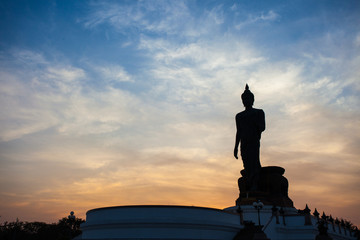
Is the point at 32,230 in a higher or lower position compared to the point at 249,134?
lower

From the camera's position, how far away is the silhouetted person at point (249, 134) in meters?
33.6

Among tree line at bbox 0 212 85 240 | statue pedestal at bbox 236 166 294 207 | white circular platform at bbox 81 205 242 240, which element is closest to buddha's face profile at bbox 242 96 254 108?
statue pedestal at bbox 236 166 294 207

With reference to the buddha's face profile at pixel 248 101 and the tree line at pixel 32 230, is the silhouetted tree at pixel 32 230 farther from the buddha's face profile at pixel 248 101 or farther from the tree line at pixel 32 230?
the buddha's face profile at pixel 248 101

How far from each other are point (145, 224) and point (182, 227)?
2.35 meters

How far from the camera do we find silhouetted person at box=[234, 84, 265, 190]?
33625 millimetres

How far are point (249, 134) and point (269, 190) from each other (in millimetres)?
6016

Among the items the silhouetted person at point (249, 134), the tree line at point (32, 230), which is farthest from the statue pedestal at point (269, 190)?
the tree line at point (32, 230)

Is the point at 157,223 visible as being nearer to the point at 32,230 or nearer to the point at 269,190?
the point at 269,190

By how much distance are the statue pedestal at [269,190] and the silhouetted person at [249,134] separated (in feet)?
2.24

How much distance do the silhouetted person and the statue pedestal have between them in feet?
2.24

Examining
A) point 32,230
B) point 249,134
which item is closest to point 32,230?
point 32,230

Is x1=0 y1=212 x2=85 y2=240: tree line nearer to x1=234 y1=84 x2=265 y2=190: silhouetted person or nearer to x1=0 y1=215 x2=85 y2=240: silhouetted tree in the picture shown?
x1=0 y1=215 x2=85 y2=240: silhouetted tree

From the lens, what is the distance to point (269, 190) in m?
31.9

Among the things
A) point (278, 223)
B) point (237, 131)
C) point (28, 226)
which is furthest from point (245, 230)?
point (28, 226)
